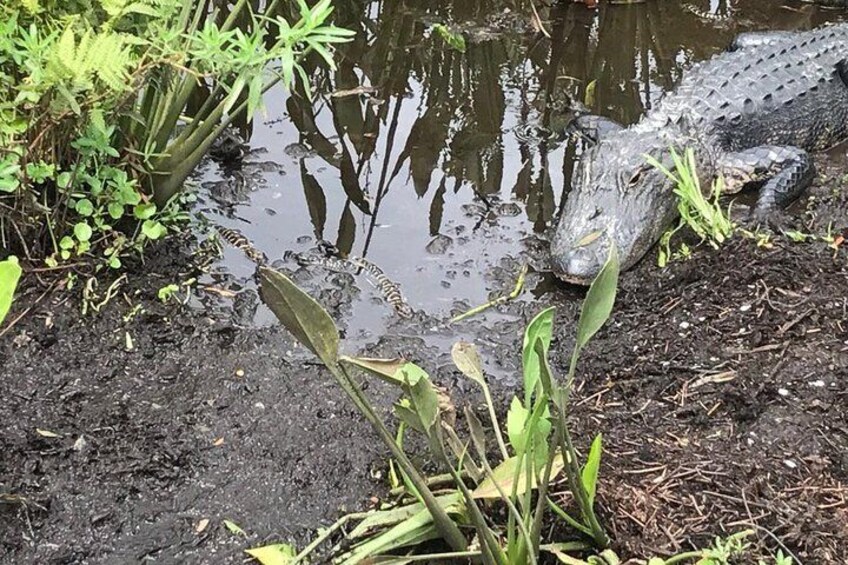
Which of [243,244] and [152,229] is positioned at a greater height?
[152,229]

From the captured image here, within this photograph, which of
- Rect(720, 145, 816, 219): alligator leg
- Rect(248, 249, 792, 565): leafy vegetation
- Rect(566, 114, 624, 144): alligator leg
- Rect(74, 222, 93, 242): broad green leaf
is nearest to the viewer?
Rect(248, 249, 792, 565): leafy vegetation

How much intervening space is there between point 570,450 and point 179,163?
195 cm

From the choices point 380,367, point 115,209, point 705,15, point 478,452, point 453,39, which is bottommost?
point 478,452

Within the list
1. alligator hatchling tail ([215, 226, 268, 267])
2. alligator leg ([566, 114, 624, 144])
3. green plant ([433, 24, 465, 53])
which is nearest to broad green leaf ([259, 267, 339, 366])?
alligator hatchling tail ([215, 226, 268, 267])

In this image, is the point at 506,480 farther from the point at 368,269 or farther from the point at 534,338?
the point at 368,269

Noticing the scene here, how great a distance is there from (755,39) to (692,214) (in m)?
2.26

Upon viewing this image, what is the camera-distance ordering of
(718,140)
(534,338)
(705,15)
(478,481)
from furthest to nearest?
(705,15), (718,140), (478,481), (534,338)

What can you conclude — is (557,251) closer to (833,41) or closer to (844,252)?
(844,252)

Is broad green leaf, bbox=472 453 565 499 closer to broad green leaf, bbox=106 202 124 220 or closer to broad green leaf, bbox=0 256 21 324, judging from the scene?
broad green leaf, bbox=0 256 21 324

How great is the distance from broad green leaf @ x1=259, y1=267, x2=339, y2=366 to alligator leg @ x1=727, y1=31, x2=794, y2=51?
436 centimetres

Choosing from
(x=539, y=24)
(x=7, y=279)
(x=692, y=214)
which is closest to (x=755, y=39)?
(x=539, y=24)

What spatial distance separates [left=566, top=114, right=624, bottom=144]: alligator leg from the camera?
169 inches

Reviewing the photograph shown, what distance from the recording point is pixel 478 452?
6.59ft

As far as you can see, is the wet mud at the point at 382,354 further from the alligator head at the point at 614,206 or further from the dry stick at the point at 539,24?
the dry stick at the point at 539,24
